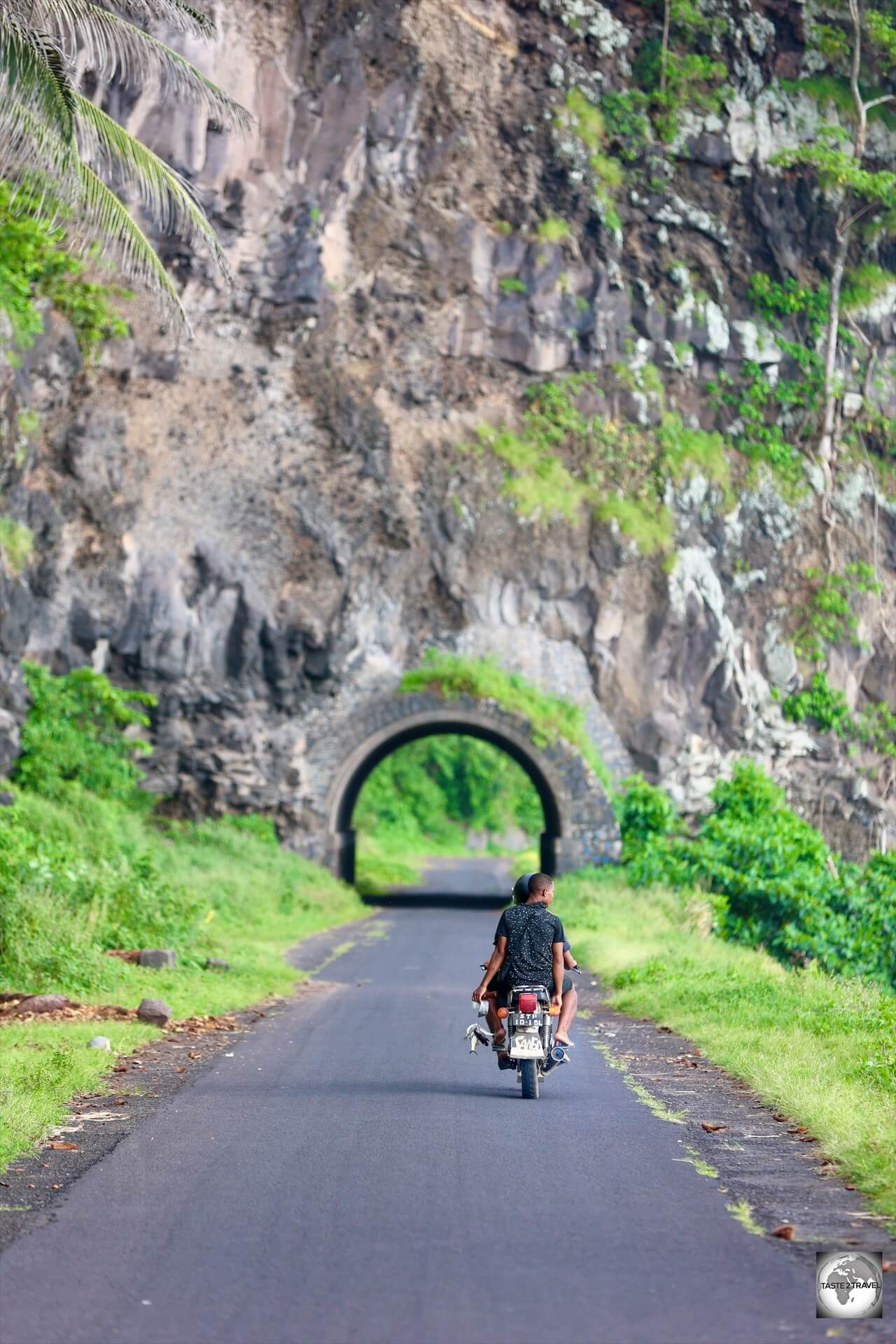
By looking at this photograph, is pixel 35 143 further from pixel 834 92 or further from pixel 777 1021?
pixel 834 92

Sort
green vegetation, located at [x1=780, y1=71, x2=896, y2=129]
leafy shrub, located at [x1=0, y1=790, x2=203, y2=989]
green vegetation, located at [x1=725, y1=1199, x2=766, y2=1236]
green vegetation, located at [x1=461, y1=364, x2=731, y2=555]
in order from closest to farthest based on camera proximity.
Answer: green vegetation, located at [x1=725, y1=1199, x2=766, y2=1236] < leafy shrub, located at [x1=0, y1=790, x2=203, y2=989] < green vegetation, located at [x1=461, y1=364, x2=731, y2=555] < green vegetation, located at [x1=780, y1=71, x2=896, y2=129]

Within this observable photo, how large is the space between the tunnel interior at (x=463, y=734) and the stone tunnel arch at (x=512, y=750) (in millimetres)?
38

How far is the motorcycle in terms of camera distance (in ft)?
28.5

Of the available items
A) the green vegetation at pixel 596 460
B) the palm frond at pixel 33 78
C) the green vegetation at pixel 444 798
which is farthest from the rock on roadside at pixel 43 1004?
the green vegetation at pixel 444 798

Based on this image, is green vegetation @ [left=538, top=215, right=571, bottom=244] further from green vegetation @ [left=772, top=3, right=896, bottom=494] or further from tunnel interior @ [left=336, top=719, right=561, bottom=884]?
tunnel interior @ [left=336, top=719, right=561, bottom=884]

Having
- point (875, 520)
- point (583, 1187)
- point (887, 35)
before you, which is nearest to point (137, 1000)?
point (583, 1187)

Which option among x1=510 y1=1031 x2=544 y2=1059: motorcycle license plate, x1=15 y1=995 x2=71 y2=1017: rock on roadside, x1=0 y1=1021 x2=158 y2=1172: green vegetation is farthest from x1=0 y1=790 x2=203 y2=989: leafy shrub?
x1=510 y1=1031 x2=544 y2=1059: motorcycle license plate

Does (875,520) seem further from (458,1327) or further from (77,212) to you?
(458,1327)

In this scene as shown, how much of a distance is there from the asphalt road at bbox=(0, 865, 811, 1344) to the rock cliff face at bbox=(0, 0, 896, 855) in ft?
65.2

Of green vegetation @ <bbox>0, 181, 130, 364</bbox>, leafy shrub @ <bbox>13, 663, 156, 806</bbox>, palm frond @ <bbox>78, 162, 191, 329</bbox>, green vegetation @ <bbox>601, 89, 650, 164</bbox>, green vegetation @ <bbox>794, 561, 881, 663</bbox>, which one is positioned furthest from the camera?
green vegetation @ <bbox>601, 89, 650, 164</bbox>

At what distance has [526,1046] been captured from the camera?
8.69 meters

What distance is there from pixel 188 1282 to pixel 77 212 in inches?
433

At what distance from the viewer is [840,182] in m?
32.7

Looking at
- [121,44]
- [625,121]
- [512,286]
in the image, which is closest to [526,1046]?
[121,44]
